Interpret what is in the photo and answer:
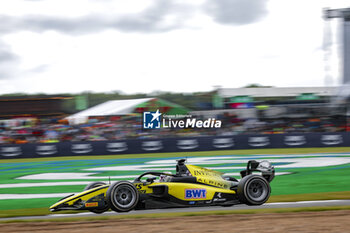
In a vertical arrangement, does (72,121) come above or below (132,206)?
above

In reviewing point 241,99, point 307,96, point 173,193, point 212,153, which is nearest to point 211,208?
point 173,193

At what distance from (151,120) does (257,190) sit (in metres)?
14.6

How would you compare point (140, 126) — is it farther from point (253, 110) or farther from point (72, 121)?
point (253, 110)

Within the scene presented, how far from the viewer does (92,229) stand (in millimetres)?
6160

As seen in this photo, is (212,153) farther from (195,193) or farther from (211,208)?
(195,193)

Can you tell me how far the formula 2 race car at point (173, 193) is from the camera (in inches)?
279

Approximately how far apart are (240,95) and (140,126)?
10445mm

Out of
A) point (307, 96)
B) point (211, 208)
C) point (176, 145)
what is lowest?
point (211, 208)

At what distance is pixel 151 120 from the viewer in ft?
72.0

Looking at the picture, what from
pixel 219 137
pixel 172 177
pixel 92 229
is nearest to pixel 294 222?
pixel 172 177

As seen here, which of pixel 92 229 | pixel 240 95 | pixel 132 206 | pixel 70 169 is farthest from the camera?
pixel 240 95

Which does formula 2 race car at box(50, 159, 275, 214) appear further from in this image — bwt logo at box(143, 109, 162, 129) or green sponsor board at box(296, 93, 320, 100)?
green sponsor board at box(296, 93, 320, 100)

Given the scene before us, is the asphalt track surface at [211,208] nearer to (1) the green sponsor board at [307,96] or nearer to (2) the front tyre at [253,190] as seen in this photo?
(2) the front tyre at [253,190]

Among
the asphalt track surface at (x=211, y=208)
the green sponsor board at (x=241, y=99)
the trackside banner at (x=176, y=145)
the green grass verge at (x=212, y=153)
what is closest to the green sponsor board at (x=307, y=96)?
the green sponsor board at (x=241, y=99)
